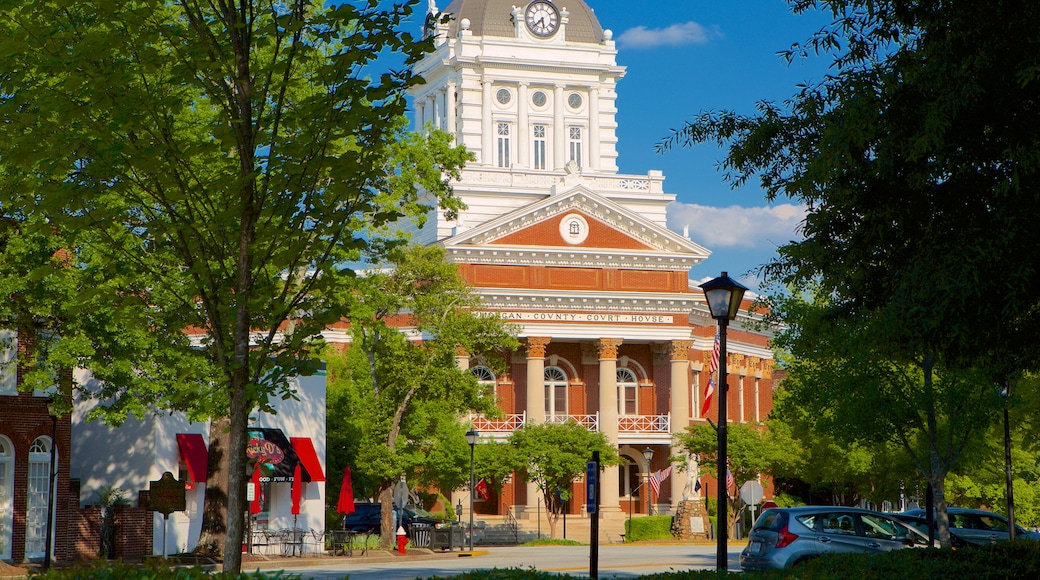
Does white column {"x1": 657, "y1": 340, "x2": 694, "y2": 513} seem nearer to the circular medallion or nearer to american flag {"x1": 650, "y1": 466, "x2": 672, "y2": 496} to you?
american flag {"x1": 650, "y1": 466, "x2": 672, "y2": 496}

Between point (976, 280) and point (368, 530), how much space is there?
4082 centimetres

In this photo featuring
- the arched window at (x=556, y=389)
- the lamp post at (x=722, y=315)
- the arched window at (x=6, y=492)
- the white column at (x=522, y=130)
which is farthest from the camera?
the white column at (x=522, y=130)

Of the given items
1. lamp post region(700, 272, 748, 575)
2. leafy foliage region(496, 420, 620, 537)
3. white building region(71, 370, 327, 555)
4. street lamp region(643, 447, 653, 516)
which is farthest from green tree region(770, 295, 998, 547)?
street lamp region(643, 447, 653, 516)

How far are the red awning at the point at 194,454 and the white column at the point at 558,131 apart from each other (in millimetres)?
54658

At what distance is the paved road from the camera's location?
29953 millimetres

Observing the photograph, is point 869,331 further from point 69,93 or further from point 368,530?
point 368,530

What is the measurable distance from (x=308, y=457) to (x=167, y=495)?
7.16 metres

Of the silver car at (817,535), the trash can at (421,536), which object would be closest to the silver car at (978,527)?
the silver car at (817,535)

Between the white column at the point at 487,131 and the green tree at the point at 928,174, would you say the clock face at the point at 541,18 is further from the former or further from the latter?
the green tree at the point at 928,174

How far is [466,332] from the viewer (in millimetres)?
43656

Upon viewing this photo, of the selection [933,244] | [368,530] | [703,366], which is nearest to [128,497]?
[368,530]

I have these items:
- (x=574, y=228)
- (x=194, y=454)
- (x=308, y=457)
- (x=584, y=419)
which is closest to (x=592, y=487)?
(x=194, y=454)

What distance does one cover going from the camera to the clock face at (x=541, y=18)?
3590 inches

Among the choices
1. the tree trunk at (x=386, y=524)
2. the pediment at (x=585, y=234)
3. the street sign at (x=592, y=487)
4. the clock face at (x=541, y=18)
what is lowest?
the tree trunk at (x=386, y=524)
